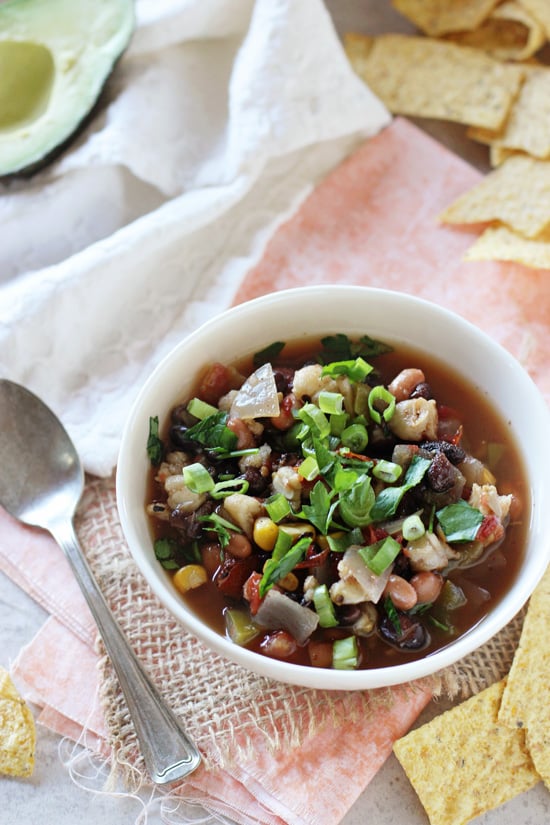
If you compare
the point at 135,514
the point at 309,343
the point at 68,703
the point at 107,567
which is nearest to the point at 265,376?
the point at 309,343

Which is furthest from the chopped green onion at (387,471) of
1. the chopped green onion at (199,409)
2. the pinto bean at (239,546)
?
the chopped green onion at (199,409)

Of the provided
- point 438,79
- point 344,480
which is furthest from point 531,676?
point 438,79

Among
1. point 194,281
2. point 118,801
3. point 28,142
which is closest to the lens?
point 118,801

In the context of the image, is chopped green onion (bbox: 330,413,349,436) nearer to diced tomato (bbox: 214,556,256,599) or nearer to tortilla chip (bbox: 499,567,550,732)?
diced tomato (bbox: 214,556,256,599)

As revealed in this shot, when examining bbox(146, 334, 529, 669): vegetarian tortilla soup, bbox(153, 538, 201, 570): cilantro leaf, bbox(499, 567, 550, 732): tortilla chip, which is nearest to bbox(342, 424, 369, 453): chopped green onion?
bbox(146, 334, 529, 669): vegetarian tortilla soup

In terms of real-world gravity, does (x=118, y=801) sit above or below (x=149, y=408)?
below

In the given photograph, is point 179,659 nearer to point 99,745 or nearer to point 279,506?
point 99,745

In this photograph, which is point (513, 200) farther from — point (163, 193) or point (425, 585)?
point (425, 585)
